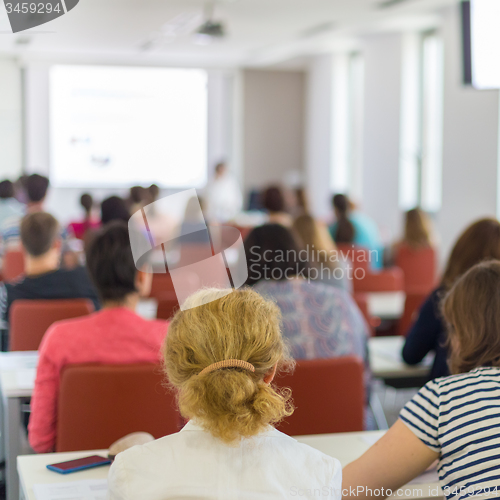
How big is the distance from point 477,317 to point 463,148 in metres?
6.53

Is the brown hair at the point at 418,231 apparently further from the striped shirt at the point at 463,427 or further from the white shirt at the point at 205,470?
the white shirt at the point at 205,470

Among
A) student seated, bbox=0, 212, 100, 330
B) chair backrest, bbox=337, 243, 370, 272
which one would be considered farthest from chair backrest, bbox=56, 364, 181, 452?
chair backrest, bbox=337, 243, 370, 272

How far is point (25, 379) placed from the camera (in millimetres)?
2316

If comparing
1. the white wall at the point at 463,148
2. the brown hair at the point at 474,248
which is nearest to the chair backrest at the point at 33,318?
the brown hair at the point at 474,248

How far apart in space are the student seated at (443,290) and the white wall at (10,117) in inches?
380

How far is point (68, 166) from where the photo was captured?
1099cm

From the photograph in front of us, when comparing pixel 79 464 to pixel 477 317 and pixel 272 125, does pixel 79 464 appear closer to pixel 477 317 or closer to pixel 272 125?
pixel 477 317

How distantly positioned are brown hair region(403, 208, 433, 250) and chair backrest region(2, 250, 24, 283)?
10.2 ft

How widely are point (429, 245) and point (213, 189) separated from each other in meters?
6.05

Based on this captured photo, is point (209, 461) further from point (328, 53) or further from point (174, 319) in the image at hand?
point (328, 53)

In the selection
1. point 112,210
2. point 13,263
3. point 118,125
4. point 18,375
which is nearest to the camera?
point 18,375

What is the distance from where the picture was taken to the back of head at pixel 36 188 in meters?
5.05

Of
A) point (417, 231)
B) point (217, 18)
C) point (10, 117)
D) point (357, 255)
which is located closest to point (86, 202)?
point (357, 255)

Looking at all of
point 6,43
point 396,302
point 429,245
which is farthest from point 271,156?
point 396,302
